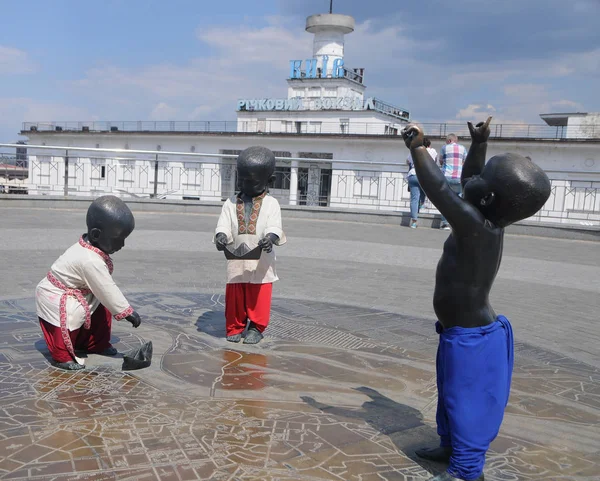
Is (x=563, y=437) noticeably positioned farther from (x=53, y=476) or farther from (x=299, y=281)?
(x=299, y=281)

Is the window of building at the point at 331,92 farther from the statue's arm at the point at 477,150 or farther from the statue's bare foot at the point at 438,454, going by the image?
the statue's bare foot at the point at 438,454

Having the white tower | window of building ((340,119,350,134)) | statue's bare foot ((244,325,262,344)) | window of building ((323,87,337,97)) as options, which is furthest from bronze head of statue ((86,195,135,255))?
the white tower

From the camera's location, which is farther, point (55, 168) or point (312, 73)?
point (312, 73)

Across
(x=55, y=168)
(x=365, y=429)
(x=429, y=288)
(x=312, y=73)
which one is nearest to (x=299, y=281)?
(x=429, y=288)

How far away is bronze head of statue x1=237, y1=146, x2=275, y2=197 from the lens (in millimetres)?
4742

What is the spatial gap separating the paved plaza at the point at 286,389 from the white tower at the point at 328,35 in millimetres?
49841

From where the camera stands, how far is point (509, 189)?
2670mm

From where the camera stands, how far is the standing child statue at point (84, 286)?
12.8 ft

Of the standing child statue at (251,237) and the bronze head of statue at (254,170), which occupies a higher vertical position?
the bronze head of statue at (254,170)

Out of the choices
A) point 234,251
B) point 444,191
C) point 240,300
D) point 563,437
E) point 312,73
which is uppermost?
point 312,73

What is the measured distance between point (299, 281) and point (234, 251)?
2837mm

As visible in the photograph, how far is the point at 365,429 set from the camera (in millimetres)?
3355

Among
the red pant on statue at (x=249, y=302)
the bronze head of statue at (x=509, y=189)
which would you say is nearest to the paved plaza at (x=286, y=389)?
the red pant on statue at (x=249, y=302)

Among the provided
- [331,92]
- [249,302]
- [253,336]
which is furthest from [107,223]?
[331,92]
